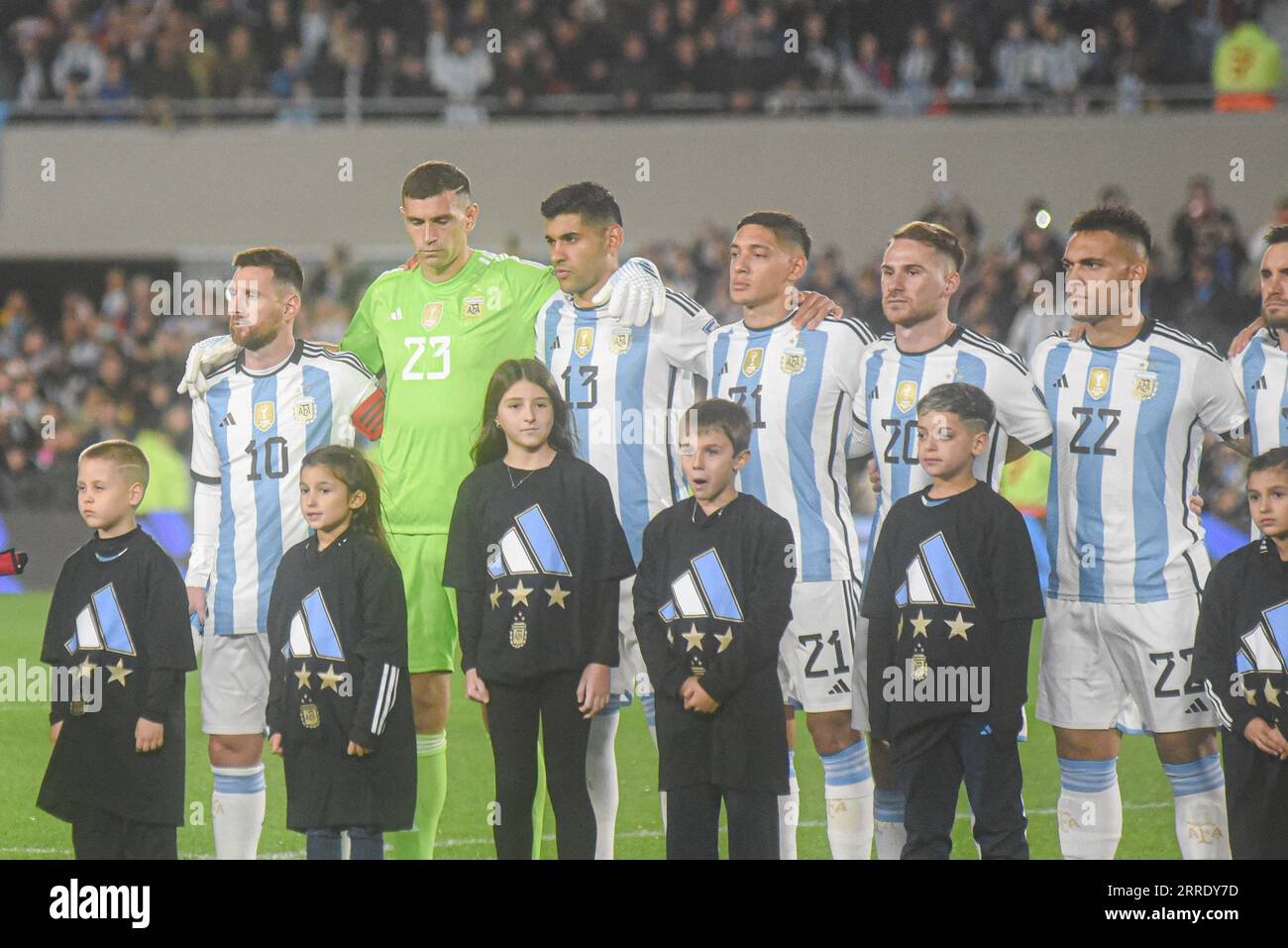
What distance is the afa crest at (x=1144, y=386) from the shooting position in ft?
18.1

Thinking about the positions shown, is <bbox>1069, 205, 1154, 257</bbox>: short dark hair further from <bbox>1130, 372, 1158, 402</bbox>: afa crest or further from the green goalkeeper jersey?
the green goalkeeper jersey

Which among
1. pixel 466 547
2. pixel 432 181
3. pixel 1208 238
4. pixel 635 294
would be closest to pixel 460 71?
pixel 1208 238

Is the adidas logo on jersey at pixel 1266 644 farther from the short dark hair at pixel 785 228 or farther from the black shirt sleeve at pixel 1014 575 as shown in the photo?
the short dark hair at pixel 785 228

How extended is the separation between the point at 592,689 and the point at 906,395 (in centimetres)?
140

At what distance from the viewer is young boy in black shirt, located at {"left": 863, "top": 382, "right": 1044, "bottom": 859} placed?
5168 millimetres

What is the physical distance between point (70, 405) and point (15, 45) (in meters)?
4.38

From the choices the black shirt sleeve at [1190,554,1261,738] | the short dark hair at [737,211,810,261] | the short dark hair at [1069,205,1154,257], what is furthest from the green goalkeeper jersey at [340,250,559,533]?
the black shirt sleeve at [1190,554,1261,738]

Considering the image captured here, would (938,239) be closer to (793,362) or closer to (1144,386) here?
(793,362)

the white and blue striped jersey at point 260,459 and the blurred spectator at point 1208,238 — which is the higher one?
the blurred spectator at point 1208,238

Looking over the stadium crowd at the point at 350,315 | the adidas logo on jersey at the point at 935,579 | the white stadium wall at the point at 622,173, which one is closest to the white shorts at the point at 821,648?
the adidas logo on jersey at the point at 935,579

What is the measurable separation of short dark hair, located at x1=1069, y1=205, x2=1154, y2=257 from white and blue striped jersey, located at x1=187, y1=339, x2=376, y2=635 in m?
2.51

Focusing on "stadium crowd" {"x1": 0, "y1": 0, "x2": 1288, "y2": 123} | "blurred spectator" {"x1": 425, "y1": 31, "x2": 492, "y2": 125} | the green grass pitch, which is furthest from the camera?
"blurred spectator" {"x1": 425, "y1": 31, "x2": 492, "y2": 125}

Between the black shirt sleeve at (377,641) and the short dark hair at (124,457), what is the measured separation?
0.78 metres

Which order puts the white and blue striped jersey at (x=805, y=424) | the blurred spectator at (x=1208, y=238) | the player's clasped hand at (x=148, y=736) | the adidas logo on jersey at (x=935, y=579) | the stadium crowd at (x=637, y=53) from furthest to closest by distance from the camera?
the stadium crowd at (x=637, y=53)
the blurred spectator at (x=1208, y=238)
the white and blue striped jersey at (x=805, y=424)
the player's clasped hand at (x=148, y=736)
the adidas logo on jersey at (x=935, y=579)
